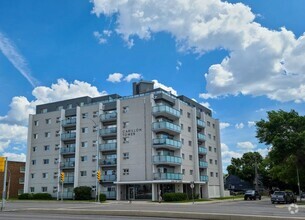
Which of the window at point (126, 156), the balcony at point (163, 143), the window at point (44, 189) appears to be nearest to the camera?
A: the balcony at point (163, 143)

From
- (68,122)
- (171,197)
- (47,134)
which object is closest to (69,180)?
(68,122)

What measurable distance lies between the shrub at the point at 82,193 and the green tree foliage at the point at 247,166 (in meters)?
57.1

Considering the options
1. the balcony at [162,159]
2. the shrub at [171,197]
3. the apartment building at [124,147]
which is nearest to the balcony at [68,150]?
the apartment building at [124,147]

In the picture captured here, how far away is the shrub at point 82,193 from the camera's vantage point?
5584 cm

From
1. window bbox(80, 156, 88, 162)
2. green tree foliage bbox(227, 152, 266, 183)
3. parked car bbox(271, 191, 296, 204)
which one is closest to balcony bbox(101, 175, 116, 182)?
window bbox(80, 156, 88, 162)

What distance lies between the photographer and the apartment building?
55.2 metres

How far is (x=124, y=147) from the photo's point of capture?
5719 cm

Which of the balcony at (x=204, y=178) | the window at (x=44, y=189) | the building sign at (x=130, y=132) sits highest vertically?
the building sign at (x=130, y=132)

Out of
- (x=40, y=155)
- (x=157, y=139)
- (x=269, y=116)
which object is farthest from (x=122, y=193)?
(x=269, y=116)

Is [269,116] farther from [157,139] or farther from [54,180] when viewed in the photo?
[54,180]

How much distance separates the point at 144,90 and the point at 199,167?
53.7 feet

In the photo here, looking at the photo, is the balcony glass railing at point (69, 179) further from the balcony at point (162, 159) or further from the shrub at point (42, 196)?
the balcony at point (162, 159)

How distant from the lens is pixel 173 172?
5591 centimetres

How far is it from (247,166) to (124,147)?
5562 centimetres
